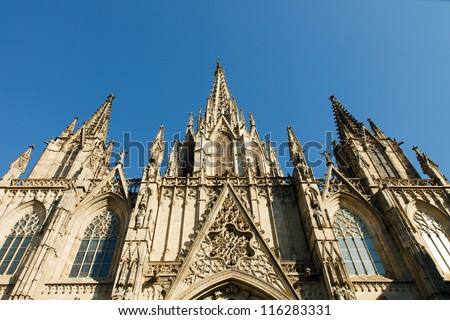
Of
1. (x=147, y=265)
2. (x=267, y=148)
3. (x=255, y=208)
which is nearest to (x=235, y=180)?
(x=255, y=208)

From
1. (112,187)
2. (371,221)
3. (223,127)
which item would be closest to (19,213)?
(112,187)

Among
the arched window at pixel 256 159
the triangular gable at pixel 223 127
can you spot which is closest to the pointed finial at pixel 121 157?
the triangular gable at pixel 223 127

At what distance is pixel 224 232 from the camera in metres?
15.7

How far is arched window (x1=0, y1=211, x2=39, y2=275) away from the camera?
1552 centimetres

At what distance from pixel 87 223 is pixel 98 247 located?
1871 millimetres

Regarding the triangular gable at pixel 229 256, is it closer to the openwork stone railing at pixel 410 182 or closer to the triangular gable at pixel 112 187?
the triangular gable at pixel 112 187

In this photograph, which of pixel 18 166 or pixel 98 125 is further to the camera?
pixel 98 125

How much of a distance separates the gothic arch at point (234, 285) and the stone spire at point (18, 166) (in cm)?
1397

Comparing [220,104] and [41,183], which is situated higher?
[220,104]

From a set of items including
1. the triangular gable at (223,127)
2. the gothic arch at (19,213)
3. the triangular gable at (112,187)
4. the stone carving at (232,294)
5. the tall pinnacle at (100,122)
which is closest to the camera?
the stone carving at (232,294)

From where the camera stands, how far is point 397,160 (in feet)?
75.4

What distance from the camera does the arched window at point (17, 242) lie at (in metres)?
15.5

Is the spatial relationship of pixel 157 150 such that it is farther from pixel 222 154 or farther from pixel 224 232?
pixel 224 232
